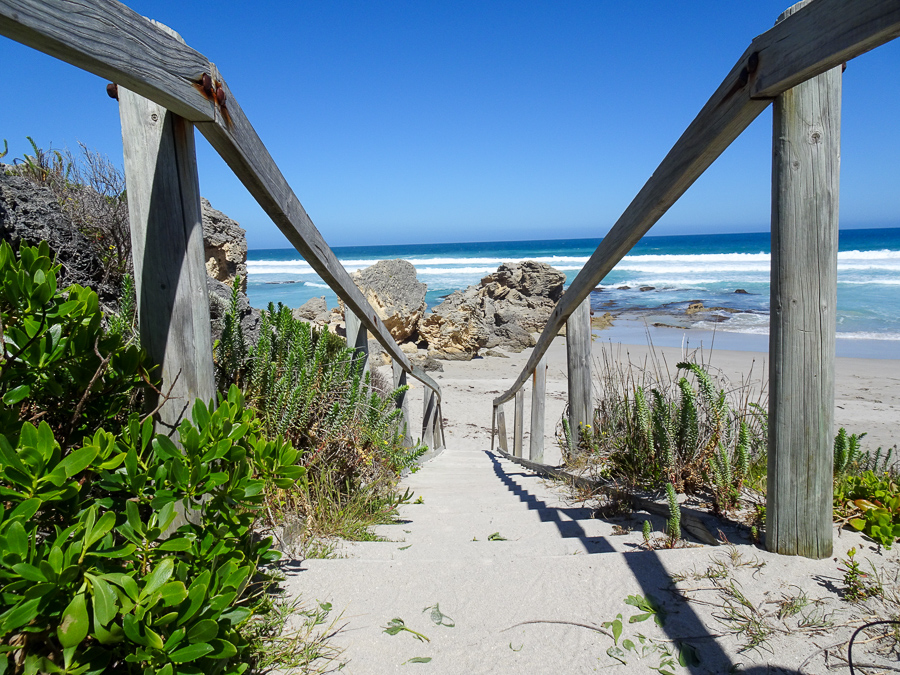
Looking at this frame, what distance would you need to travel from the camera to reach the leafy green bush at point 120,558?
0.89m

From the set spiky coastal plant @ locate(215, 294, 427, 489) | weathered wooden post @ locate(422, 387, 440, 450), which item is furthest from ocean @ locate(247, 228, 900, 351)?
spiky coastal plant @ locate(215, 294, 427, 489)

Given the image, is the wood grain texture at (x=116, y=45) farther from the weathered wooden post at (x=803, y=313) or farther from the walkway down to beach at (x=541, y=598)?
the weathered wooden post at (x=803, y=313)

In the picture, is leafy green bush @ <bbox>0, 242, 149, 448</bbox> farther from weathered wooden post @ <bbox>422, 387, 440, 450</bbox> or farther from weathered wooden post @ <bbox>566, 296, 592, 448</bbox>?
weathered wooden post @ <bbox>422, 387, 440, 450</bbox>

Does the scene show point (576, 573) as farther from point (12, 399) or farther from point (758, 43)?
point (758, 43)

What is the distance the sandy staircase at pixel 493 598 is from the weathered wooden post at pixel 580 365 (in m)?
1.58

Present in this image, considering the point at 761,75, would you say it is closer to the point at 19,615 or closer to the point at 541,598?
the point at 541,598

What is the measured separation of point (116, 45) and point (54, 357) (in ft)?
2.18

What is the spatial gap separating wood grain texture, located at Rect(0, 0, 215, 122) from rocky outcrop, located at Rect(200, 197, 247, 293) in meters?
6.03

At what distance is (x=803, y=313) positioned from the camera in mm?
1688

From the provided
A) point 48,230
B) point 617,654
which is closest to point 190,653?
point 617,654

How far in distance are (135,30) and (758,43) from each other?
5.39ft

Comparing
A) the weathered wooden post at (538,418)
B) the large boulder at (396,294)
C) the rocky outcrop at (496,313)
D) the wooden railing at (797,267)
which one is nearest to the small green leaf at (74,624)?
the wooden railing at (797,267)

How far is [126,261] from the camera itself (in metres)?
3.81

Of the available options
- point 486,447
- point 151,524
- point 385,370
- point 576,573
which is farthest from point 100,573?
point 385,370
